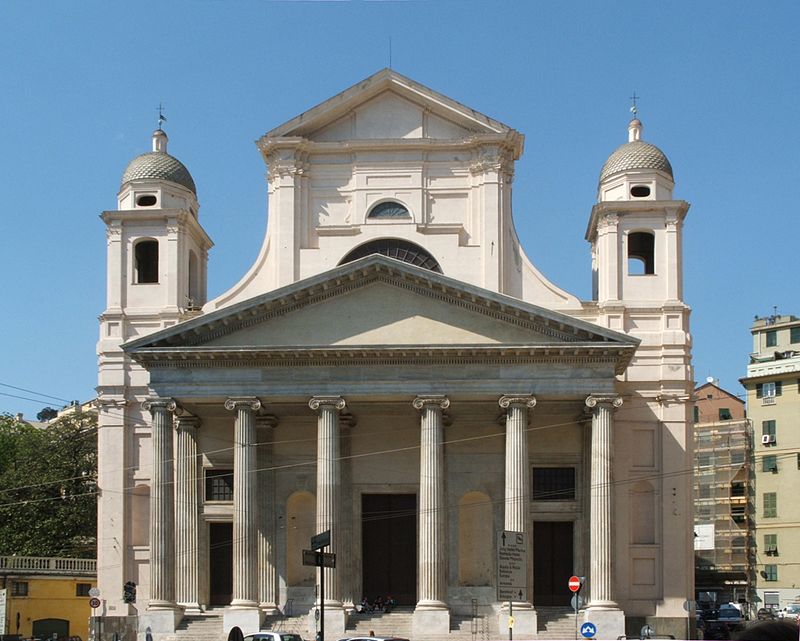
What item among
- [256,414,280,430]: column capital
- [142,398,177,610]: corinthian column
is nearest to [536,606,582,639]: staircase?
[256,414,280,430]: column capital

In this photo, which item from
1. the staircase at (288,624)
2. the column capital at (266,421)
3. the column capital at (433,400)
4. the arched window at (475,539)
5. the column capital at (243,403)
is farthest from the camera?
the arched window at (475,539)

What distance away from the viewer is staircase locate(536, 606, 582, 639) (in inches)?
1663

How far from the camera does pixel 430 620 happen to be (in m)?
42.4

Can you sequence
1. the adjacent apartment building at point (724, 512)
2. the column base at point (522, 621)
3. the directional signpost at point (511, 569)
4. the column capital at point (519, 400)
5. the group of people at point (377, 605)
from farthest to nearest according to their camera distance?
1. the adjacent apartment building at point (724, 512)
2. the group of people at point (377, 605)
3. the column capital at point (519, 400)
4. the column base at point (522, 621)
5. the directional signpost at point (511, 569)

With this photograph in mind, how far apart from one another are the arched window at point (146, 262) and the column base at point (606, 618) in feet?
71.2

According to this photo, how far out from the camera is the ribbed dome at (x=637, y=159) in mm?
50938

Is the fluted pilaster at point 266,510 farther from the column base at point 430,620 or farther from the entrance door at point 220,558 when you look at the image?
the column base at point 430,620

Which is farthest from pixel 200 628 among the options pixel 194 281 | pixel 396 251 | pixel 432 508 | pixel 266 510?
Result: pixel 194 281

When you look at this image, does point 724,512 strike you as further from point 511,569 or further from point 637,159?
point 511,569

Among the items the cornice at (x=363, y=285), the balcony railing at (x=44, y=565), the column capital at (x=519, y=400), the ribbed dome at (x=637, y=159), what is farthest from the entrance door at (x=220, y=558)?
the ribbed dome at (x=637, y=159)

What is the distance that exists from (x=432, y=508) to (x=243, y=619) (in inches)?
A: 278

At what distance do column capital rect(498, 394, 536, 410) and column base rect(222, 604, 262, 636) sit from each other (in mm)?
10509

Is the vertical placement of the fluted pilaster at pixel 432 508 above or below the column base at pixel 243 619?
above

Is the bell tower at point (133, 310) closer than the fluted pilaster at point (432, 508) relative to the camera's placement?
No
